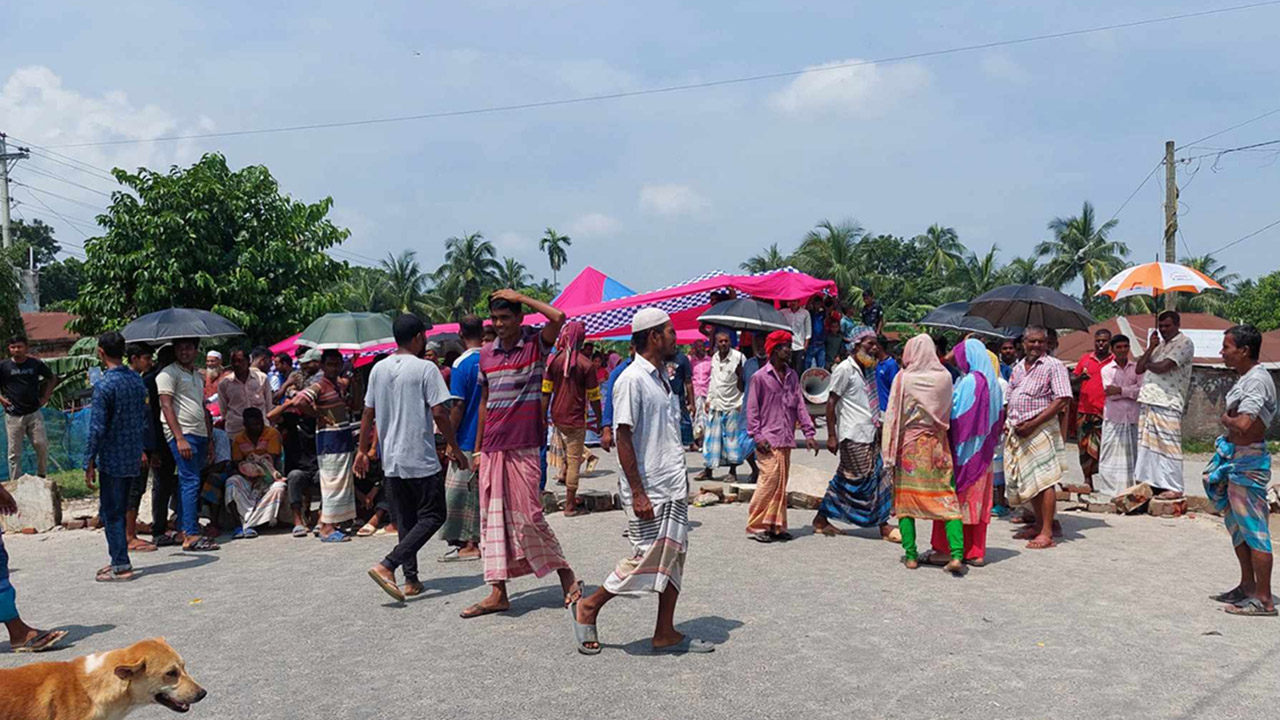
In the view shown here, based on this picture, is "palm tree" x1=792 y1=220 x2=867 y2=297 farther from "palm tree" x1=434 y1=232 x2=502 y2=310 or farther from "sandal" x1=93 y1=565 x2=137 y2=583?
"sandal" x1=93 y1=565 x2=137 y2=583

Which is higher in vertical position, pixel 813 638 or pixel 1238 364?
pixel 1238 364

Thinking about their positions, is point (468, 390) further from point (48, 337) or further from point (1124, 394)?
point (48, 337)

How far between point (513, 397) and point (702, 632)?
1.80 meters

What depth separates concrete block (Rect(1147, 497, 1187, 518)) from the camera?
9.45 metres

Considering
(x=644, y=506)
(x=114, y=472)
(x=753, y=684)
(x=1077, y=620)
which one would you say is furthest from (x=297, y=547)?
(x=1077, y=620)

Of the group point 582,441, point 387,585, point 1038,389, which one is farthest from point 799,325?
point 387,585

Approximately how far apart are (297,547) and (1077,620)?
625cm

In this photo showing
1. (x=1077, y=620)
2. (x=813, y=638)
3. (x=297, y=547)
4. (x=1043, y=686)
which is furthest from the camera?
(x=297, y=547)

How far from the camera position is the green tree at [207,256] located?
1806cm

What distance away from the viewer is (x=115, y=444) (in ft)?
23.2

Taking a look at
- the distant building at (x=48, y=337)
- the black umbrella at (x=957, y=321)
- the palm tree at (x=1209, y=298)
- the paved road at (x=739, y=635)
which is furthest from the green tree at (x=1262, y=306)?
the distant building at (x=48, y=337)

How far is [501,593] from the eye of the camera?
5.96 metres

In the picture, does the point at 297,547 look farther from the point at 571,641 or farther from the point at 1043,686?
the point at 1043,686

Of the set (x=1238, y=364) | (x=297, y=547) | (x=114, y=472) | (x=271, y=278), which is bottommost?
(x=297, y=547)
